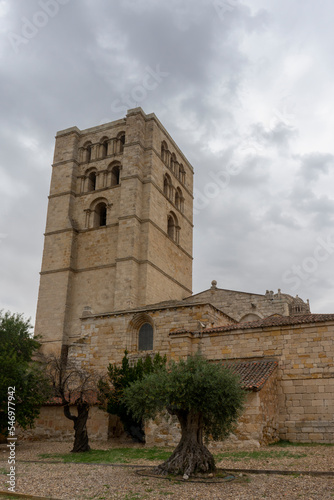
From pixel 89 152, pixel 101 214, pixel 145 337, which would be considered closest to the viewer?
pixel 145 337

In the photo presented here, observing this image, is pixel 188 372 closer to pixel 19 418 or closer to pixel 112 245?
pixel 19 418

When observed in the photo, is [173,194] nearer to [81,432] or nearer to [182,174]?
[182,174]

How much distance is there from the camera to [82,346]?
69.1ft

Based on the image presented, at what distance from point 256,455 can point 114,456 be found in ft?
12.8

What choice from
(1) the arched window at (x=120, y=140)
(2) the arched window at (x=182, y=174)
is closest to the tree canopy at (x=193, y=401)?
(1) the arched window at (x=120, y=140)

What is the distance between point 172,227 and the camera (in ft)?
115

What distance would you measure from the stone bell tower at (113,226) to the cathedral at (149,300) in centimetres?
8

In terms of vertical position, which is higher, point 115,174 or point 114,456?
point 115,174

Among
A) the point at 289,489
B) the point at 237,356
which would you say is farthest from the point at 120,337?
the point at 289,489

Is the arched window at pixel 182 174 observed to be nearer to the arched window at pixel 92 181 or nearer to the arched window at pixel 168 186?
the arched window at pixel 168 186

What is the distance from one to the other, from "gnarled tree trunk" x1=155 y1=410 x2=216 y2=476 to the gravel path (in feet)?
1.79

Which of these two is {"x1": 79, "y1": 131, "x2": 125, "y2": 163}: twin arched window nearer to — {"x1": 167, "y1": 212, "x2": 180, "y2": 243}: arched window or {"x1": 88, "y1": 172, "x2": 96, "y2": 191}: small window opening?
{"x1": 88, "y1": 172, "x2": 96, "y2": 191}: small window opening

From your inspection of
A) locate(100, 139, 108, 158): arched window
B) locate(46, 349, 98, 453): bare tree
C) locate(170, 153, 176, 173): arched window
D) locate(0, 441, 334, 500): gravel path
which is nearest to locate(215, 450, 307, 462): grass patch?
locate(0, 441, 334, 500): gravel path

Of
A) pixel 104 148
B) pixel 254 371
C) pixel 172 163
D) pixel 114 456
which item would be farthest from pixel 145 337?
pixel 172 163
